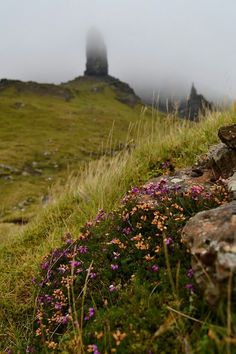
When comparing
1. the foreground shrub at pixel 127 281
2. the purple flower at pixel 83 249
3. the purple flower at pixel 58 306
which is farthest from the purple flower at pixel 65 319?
the purple flower at pixel 83 249

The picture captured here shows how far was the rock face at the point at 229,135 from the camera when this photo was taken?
6387mm

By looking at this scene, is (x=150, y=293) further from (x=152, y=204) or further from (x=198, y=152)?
(x=198, y=152)

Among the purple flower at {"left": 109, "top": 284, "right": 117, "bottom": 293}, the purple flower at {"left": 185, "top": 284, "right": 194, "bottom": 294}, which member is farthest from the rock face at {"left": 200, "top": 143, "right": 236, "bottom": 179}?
the purple flower at {"left": 185, "top": 284, "right": 194, "bottom": 294}

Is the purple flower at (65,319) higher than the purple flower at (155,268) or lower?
lower

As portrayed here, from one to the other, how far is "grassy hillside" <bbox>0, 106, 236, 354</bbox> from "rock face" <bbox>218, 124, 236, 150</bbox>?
1983 millimetres

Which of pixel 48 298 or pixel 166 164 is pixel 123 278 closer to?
pixel 48 298

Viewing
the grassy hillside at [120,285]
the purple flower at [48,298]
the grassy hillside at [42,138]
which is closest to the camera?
the grassy hillside at [120,285]

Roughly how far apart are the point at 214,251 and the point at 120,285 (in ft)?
4.79

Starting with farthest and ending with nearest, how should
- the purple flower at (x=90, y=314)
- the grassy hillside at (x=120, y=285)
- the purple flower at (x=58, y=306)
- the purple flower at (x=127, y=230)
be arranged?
the purple flower at (x=127, y=230), the purple flower at (x=58, y=306), the purple flower at (x=90, y=314), the grassy hillside at (x=120, y=285)

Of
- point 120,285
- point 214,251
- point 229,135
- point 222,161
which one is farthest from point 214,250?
point 222,161

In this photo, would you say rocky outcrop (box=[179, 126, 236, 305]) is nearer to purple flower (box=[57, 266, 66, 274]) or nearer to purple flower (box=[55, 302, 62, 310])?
purple flower (box=[55, 302, 62, 310])

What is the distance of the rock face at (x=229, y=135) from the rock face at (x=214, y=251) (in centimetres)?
270

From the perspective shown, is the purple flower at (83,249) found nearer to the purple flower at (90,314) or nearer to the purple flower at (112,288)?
the purple flower at (112,288)

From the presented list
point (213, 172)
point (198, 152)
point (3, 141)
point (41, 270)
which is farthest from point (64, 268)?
point (3, 141)
